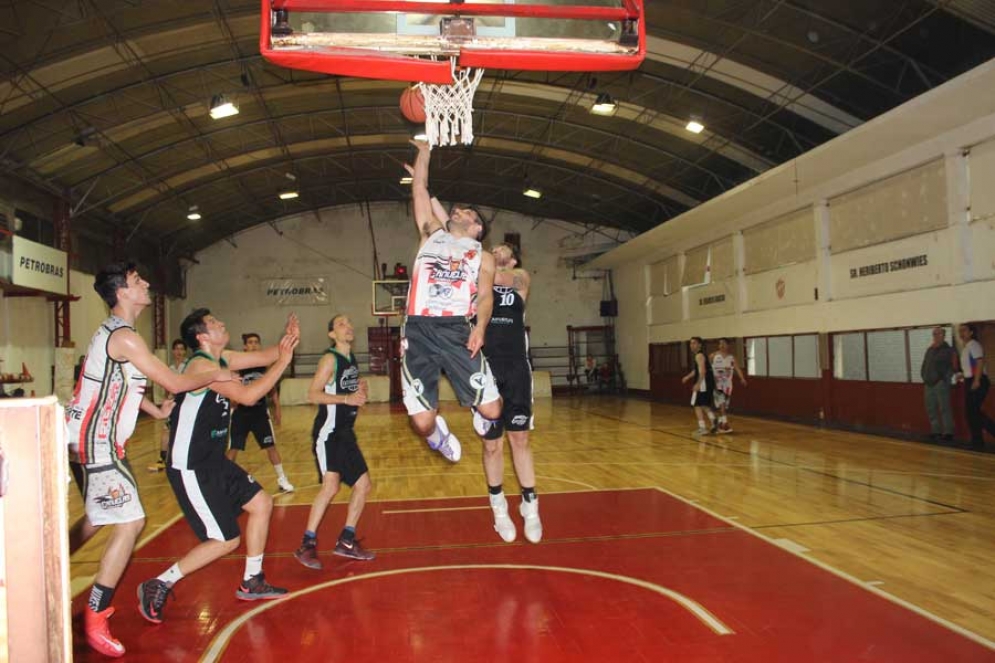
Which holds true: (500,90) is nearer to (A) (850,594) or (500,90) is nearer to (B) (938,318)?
(B) (938,318)

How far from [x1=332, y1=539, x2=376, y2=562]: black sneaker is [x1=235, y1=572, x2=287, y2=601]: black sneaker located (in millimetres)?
796

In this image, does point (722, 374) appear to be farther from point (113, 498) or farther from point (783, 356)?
point (113, 498)

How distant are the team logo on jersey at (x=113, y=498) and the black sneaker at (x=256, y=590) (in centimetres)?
98

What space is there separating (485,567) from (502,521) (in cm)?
47

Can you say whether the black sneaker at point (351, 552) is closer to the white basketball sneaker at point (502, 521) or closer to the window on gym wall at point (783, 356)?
the white basketball sneaker at point (502, 521)

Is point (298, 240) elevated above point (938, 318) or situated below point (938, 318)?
above

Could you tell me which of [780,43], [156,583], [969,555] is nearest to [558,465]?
[969,555]

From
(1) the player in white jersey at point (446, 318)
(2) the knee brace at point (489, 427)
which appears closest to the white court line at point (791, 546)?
(2) the knee brace at point (489, 427)

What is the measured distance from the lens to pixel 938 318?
12.2 meters

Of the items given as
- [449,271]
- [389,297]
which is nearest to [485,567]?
[449,271]

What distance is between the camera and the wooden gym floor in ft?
11.8

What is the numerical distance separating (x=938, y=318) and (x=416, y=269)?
1072cm

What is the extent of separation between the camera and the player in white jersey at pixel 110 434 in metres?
3.61

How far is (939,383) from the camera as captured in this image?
11336 millimetres
